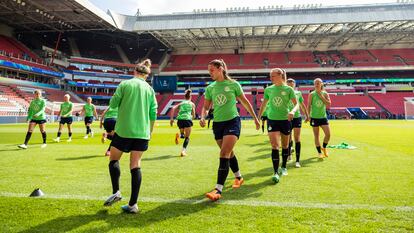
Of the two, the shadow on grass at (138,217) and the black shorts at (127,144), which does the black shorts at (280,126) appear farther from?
the black shorts at (127,144)

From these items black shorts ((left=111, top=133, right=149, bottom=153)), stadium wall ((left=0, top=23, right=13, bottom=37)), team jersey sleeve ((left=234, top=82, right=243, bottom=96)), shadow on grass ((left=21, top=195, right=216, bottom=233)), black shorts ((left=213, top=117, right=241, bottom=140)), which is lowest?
shadow on grass ((left=21, top=195, right=216, bottom=233))

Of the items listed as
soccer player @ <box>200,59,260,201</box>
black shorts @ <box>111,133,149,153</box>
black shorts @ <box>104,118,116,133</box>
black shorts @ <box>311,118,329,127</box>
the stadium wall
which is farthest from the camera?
the stadium wall

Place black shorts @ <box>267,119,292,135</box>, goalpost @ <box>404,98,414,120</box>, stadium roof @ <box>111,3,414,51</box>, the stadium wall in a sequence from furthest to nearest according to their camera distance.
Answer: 1. the stadium wall
2. stadium roof @ <box>111,3,414,51</box>
3. goalpost @ <box>404,98,414,120</box>
4. black shorts @ <box>267,119,292,135</box>

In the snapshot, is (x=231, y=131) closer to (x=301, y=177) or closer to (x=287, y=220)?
(x=287, y=220)

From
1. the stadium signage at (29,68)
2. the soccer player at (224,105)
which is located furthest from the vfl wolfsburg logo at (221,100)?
the stadium signage at (29,68)

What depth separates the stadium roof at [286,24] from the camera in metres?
45.1

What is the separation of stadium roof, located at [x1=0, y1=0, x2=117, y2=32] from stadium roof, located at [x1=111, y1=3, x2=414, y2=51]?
4.57 metres

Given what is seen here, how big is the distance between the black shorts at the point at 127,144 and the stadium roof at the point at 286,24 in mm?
45843

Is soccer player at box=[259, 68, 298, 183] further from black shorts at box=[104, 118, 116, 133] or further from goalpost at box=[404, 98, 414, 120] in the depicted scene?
goalpost at box=[404, 98, 414, 120]

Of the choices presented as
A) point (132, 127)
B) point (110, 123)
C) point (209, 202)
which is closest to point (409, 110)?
point (110, 123)

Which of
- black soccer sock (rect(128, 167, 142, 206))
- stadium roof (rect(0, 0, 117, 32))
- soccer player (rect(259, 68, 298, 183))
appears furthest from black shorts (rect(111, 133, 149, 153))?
stadium roof (rect(0, 0, 117, 32))

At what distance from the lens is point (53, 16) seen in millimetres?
41094

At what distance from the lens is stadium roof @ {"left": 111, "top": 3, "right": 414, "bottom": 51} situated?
45.1 m

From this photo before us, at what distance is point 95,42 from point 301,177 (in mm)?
62238
